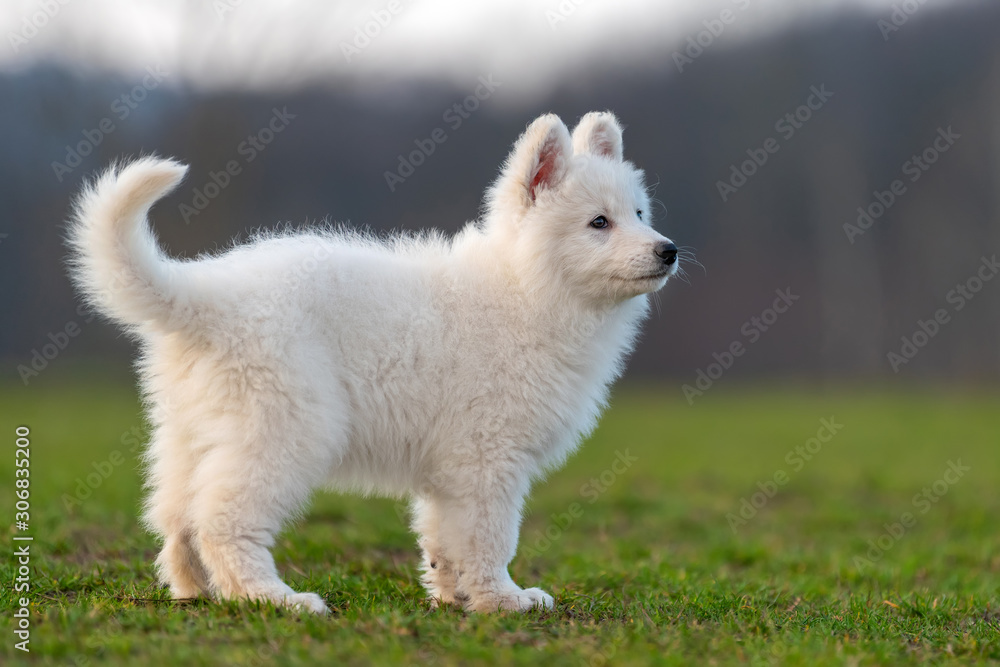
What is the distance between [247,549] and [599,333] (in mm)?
1910

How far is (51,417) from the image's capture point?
16.7 m

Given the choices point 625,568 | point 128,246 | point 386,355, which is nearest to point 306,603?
point 386,355

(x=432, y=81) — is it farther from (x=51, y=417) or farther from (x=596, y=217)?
(x=596, y=217)

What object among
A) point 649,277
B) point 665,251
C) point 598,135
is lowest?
point 649,277

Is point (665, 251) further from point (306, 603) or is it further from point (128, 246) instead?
point (128, 246)

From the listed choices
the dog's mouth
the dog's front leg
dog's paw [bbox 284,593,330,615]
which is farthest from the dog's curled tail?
the dog's mouth

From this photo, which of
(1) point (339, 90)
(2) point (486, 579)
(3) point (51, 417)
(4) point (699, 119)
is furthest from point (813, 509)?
(4) point (699, 119)

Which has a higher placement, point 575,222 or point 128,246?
point 575,222

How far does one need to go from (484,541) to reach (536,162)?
1816mm

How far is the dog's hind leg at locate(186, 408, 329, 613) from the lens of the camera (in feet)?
12.5

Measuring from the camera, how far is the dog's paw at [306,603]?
375cm

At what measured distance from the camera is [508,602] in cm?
416

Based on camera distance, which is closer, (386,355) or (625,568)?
(386,355)

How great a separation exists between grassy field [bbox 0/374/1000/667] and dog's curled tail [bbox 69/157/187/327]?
4.05 feet
